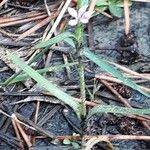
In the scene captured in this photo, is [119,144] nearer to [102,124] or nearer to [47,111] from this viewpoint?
[102,124]

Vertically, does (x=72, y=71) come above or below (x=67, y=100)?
below

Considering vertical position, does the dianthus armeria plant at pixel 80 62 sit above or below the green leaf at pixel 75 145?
above

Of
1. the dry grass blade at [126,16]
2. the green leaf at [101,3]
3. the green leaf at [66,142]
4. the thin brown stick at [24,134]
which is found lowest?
the green leaf at [66,142]

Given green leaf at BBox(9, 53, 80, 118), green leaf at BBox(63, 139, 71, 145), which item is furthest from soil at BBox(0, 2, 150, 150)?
green leaf at BBox(9, 53, 80, 118)

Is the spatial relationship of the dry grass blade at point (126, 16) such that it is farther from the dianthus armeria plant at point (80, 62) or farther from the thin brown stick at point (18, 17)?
the dianthus armeria plant at point (80, 62)

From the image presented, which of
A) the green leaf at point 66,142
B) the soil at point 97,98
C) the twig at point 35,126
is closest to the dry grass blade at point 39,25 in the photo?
the soil at point 97,98

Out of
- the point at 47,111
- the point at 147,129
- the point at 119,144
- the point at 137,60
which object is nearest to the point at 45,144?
the point at 47,111

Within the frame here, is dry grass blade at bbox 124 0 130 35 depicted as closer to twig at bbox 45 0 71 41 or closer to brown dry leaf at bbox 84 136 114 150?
twig at bbox 45 0 71 41
